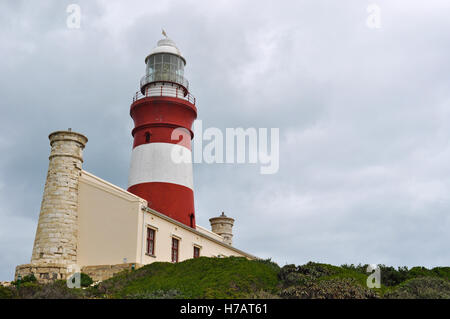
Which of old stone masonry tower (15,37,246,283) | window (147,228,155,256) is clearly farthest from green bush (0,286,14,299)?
window (147,228,155,256)

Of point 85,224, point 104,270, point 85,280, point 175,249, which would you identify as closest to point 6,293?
point 85,280

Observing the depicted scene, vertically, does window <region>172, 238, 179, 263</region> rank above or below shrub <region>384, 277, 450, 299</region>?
above

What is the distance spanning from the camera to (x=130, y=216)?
2642 cm

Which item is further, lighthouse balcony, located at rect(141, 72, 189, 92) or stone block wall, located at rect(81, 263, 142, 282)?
lighthouse balcony, located at rect(141, 72, 189, 92)

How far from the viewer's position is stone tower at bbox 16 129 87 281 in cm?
2477

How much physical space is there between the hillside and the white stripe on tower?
917 cm

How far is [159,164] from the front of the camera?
31.8 meters

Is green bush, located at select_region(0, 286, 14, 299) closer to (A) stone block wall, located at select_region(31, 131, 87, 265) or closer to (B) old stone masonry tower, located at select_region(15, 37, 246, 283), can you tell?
(B) old stone masonry tower, located at select_region(15, 37, 246, 283)

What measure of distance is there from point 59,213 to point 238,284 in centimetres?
1149

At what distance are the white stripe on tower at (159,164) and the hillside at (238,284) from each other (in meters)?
9.17

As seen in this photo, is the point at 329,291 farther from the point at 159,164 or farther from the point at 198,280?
the point at 159,164

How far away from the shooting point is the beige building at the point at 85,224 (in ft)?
83.3
